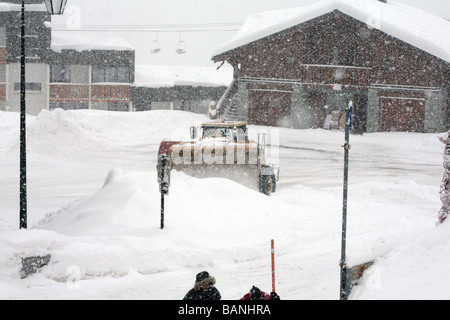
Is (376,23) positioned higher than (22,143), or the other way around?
(376,23)

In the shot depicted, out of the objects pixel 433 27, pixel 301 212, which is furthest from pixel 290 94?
pixel 301 212

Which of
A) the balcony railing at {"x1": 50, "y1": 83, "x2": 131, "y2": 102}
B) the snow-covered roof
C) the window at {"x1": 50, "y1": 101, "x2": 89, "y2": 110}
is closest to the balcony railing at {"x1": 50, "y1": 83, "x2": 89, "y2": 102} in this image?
the balcony railing at {"x1": 50, "y1": 83, "x2": 131, "y2": 102}

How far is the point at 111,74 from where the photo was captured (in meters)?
→ 44.3

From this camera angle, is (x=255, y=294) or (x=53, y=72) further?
(x=53, y=72)

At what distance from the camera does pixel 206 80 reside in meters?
51.9

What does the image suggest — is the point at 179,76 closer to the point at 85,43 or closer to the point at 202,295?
the point at 85,43

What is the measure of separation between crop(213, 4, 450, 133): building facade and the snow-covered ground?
1351cm

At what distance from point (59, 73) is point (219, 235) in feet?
116

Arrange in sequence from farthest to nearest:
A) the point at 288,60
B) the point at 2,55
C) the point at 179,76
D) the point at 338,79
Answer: the point at 179,76 < the point at 2,55 < the point at 288,60 < the point at 338,79

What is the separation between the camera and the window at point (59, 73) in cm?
4316

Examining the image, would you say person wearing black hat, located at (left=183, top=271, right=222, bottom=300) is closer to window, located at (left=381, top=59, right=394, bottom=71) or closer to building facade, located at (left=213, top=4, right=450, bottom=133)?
building facade, located at (left=213, top=4, right=450, bottom=133)

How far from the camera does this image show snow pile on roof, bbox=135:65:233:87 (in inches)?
1907

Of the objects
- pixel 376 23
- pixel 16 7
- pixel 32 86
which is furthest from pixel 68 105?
pixel 376 23

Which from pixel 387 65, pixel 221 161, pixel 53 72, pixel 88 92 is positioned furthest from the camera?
pixel 88 92
